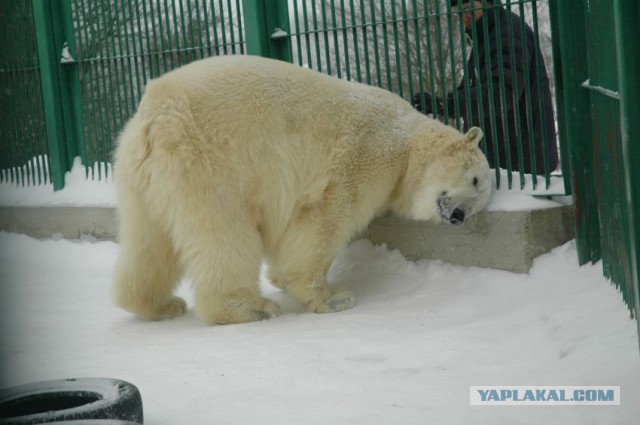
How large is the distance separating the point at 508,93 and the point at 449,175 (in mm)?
684

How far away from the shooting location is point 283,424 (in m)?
2.73

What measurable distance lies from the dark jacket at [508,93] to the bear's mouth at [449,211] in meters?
0.46

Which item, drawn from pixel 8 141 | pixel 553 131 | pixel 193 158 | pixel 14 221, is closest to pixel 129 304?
pixel 193 158

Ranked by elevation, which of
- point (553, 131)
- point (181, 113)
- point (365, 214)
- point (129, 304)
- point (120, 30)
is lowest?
point (129, 304)

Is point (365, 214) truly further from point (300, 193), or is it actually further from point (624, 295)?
point (624, 295)

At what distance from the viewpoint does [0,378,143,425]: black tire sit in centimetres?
250

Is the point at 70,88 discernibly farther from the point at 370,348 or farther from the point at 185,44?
the point at 370,348

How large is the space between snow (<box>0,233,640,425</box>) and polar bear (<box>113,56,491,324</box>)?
0.22m

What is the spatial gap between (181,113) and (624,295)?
241cm

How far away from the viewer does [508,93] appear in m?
4.96

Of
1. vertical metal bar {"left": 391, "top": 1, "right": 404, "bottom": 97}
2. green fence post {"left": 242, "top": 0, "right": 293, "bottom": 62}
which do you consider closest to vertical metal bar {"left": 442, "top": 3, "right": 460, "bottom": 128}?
vertical metal bar {"left": 391, "top": 1, "right": 404, "bottom": 97}

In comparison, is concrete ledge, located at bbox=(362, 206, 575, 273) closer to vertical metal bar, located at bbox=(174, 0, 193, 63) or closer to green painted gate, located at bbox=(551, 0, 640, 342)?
green painted gate, located at bbox=(551, 0, 640, 342)

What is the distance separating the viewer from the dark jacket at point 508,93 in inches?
191

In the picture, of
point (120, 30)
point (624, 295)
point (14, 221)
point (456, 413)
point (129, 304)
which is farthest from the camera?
point (14, 221)
